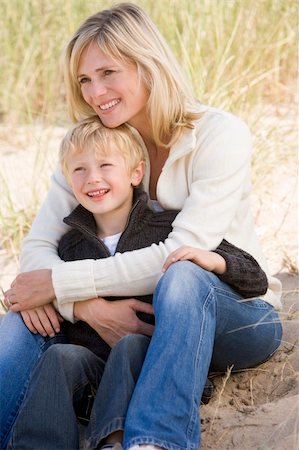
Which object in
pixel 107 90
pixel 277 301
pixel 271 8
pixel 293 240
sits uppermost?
pixel 107 90

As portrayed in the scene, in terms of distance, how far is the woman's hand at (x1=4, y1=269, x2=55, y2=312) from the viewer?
2.76 metres

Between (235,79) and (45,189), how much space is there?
3.54ft

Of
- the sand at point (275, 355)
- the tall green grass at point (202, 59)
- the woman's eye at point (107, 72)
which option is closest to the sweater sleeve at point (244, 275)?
the sand at point (275, 355)

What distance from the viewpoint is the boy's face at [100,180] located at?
280 centimetres

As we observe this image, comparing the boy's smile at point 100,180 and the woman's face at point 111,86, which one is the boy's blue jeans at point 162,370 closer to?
the boy's smile at point 100,180

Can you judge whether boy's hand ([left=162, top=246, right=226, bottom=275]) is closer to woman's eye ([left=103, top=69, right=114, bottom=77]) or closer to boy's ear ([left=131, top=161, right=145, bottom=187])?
boy's ear ([left=131, top=161, right=145, bottom=187])

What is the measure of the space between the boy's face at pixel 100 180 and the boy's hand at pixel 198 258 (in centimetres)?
35

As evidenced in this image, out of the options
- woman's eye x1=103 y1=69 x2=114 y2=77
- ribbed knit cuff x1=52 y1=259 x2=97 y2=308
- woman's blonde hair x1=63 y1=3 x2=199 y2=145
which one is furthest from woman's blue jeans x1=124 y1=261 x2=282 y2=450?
woman's eye x1=103 y1=69 x2=114 y2=77

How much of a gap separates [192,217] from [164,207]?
0.22m

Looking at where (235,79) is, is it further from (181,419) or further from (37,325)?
(181,419)

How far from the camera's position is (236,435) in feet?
8.21

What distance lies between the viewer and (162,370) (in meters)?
2.29

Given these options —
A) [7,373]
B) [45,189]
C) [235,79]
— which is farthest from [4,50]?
[7,373]

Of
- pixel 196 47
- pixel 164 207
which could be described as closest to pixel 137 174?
pixel 164 207
